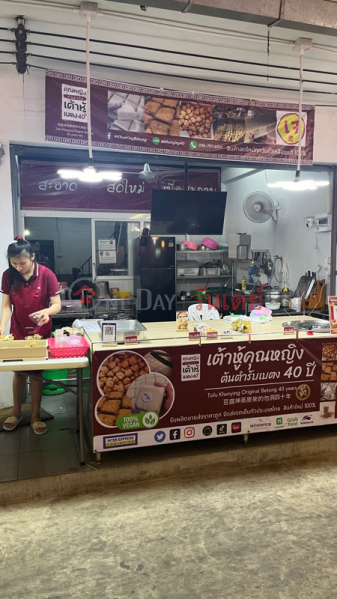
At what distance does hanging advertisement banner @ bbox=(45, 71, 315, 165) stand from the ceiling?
0.26 m

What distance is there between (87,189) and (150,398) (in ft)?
15.2

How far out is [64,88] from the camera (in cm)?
444

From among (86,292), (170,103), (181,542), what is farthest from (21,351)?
(86,292)

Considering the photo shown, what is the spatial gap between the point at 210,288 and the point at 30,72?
4.54 metres

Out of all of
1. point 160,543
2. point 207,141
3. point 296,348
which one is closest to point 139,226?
point 207,141

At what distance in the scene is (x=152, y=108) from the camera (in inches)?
187

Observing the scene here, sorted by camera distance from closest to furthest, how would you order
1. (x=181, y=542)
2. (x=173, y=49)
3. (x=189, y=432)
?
1. (x=181, y=542)
2. (x=189, y=432)
3. (x=173, y=49)

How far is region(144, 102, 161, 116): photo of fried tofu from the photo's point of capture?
4746 millimetres

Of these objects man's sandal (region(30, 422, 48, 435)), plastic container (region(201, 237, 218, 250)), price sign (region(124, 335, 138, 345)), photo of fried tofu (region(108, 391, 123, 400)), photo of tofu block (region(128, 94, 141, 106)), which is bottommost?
man's sandal (region(30, 422, 48, 435))

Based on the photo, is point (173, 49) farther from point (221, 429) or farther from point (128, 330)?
point (221, 429)

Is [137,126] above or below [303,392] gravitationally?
above

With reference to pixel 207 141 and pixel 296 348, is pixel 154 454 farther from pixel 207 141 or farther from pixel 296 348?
pixel 207 141

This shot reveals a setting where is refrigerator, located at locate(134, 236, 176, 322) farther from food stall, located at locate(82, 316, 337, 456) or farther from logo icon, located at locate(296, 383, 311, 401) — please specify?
logo icon, located at locate(296, 383, 311, 401)

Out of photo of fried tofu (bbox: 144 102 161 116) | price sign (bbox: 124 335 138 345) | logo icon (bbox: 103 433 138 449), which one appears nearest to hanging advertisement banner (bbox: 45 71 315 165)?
photo of fried tofu (bbox: 144 102 161 116)
